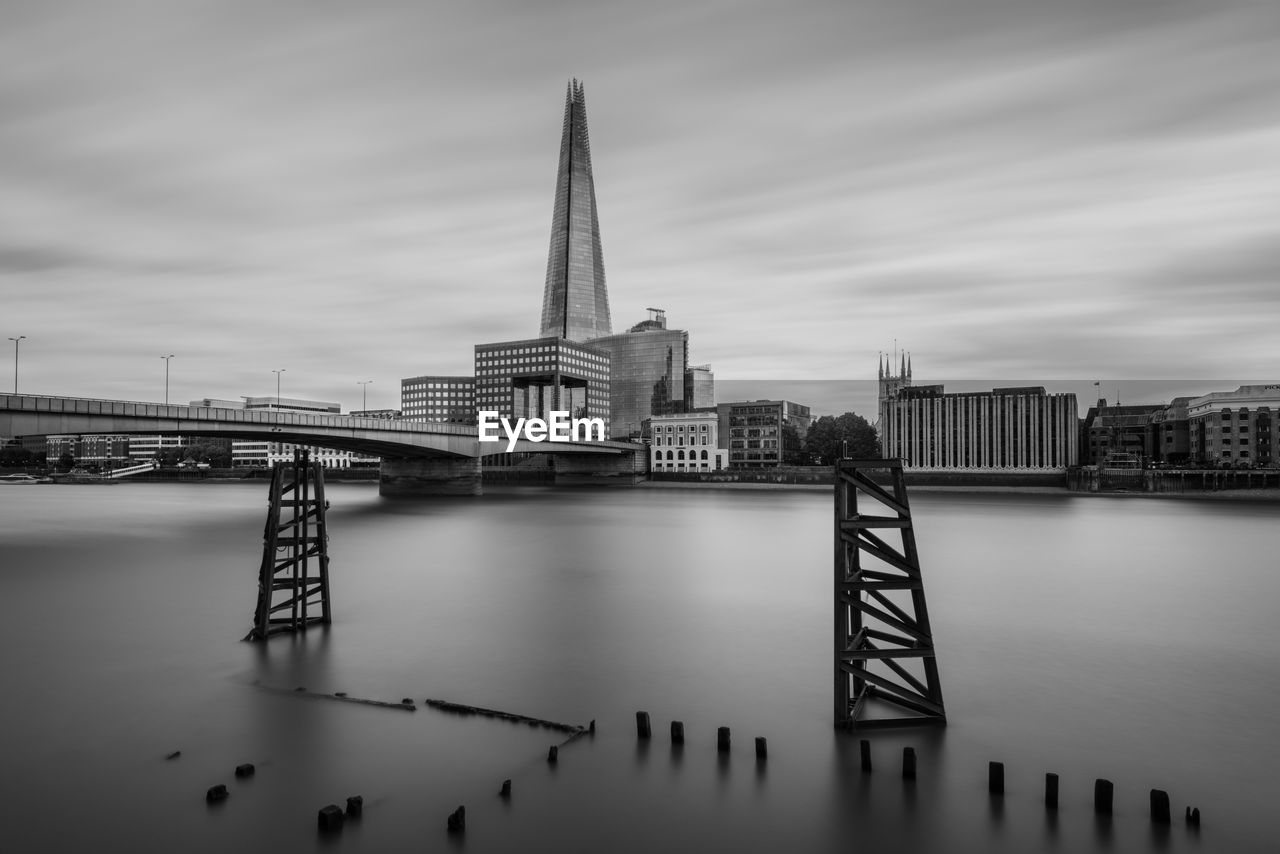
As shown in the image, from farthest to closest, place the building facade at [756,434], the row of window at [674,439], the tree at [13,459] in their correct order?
the tree at [13,459], the building facade at [756,434], the row of window at [674,439]

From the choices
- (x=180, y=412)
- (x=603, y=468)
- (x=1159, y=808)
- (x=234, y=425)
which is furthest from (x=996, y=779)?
(x=603, y=468)

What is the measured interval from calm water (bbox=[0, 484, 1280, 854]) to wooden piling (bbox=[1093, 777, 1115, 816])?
0.71 feet

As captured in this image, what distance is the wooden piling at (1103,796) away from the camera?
31.2 feet

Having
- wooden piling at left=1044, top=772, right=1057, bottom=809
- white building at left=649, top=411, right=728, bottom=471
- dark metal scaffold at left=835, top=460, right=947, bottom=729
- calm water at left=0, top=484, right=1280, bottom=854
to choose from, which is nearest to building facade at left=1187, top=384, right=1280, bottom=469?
white building at left=649, top=411, right=728, bottom=471

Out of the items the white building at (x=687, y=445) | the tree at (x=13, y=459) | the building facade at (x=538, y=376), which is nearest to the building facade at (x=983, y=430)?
the white building at (x=687, y=445)

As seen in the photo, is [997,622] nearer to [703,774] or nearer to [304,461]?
[703,774]

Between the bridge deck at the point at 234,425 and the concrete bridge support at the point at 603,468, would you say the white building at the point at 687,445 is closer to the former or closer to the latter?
the concrete bridge support at the point at 603,468

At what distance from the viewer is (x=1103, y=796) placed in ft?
31.4

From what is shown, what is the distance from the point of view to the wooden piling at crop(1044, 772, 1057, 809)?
31.9ft

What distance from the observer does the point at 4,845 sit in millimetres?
8680

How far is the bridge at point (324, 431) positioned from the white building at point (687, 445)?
10490 millimetres

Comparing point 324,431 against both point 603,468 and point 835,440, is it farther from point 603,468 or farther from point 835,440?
point 835,440

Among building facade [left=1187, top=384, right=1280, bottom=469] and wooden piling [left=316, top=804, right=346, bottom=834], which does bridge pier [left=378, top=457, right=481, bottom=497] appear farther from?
building facade [left=1187, top=384, right=1280, bottom=469]

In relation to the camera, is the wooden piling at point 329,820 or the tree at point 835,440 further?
the tree at point 835,440
